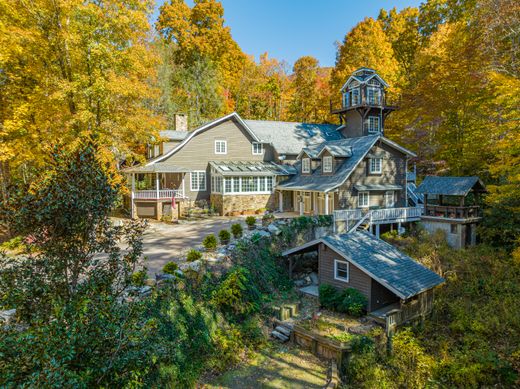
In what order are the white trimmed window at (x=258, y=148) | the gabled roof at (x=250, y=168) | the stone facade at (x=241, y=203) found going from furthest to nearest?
the white trimmed window at (x=258, y=148), the gabled roof at (x=250, y=168), the stone facade at (x=241, y=203)

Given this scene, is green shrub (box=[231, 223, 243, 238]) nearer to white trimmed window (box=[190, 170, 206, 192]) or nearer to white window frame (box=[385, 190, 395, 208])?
white trimmed window (box=[190, 170, 206, 192])

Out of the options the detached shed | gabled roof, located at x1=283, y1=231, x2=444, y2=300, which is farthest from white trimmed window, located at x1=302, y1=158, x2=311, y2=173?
the detached shed

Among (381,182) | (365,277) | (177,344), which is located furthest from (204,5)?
(177,344)

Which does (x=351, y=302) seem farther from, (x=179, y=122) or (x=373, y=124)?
(x=179, y=122)

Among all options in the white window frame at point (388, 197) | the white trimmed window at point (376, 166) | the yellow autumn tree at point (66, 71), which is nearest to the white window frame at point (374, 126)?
the white trimmed window at point (376, 166)

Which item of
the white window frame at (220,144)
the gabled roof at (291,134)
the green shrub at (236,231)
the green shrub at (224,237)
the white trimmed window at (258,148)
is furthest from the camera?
the gabled roof at (291,134)

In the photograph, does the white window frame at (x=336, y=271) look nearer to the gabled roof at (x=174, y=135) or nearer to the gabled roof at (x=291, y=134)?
the gabled roof at (x=291, y=134)

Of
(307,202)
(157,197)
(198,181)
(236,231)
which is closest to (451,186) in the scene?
(307,202)
